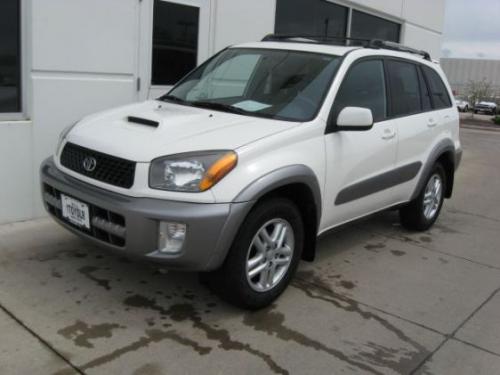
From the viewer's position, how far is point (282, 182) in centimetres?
367

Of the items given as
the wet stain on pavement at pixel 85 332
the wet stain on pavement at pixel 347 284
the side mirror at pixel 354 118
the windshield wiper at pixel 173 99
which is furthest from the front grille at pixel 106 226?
the wet stain on pavement at pixel 347 284

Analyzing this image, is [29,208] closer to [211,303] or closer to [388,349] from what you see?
[211,303]

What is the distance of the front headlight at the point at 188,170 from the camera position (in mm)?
3379

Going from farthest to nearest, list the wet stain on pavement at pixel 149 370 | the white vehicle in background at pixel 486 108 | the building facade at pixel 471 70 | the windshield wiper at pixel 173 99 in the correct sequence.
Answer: the building facade at pixel 471 70 < the white vehicle in background at pixel 486 108 < the windshield wiper at pixel 173 99 < the wet stain on pavement at pixel 149 370

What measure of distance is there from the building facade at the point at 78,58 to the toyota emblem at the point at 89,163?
188 centimetres

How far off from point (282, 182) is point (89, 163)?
4.04ft

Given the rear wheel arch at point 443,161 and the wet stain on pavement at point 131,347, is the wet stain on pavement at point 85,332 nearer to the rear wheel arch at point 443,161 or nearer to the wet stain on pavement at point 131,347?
the wet stain on pavement at point 131,347

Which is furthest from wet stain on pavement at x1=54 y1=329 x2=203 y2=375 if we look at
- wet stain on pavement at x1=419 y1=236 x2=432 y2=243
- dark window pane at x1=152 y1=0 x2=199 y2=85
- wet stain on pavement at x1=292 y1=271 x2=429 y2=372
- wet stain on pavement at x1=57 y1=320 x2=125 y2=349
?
dark window pane at x1=152 y1=0 x2=199 y2=85

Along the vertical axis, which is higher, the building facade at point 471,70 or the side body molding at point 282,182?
the building facade at point 471,70

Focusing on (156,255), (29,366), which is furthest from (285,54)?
(29,366)

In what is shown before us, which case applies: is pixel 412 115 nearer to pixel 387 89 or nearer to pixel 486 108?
pixel 387 89

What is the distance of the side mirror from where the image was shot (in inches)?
160

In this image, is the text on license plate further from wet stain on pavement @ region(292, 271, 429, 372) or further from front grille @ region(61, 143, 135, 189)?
wet stain on pavement @ region(292, 271, 429, 372)

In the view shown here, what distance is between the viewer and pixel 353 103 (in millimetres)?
4488
